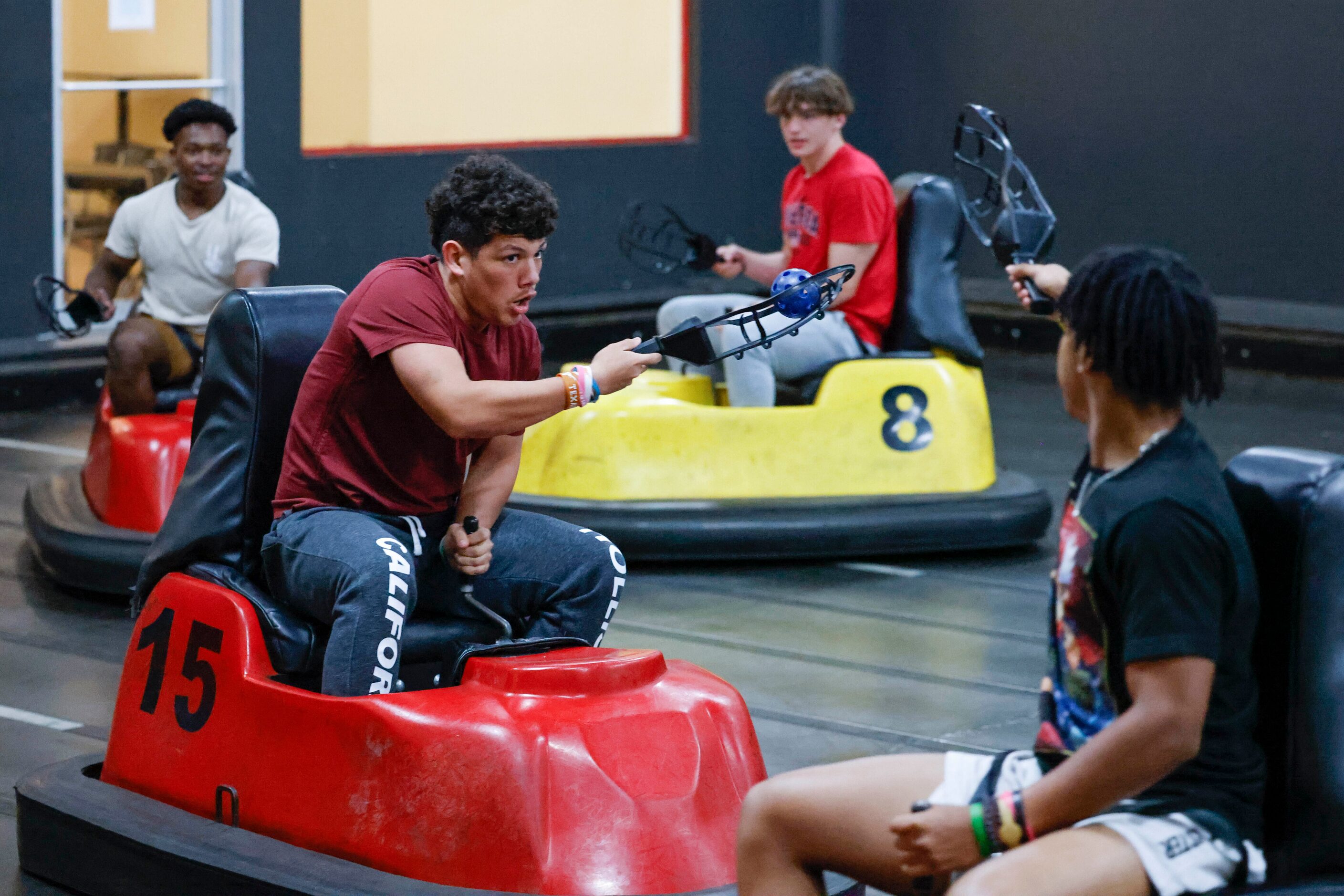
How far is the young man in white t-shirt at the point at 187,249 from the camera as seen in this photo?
15.4 ft

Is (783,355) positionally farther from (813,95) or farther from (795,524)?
(813,95)

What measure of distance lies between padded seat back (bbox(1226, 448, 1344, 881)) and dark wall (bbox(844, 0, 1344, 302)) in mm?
7499

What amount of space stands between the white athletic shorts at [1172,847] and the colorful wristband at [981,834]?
0.09ft

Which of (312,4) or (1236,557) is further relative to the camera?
(312,4)

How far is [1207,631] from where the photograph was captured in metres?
1.64

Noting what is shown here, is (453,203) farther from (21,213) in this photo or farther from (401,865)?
(21,213)

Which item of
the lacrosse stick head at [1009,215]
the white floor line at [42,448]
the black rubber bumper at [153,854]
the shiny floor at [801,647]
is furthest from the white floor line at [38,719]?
the white floor line at [42,448]

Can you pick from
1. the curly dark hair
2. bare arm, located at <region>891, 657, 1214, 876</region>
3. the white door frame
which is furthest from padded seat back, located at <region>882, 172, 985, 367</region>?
the white door frame

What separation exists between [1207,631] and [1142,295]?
317 millimetres

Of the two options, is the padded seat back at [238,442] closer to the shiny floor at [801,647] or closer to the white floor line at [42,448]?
the shiny floor at [801,647]

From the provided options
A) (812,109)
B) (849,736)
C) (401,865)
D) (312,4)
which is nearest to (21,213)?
(312,4)

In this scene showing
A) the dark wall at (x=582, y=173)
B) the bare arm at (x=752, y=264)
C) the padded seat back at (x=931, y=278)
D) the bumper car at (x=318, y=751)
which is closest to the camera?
the bumper car at (x=318, y=751)

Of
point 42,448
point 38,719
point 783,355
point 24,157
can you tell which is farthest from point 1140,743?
point 24,157

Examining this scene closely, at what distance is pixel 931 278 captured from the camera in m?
5.06
